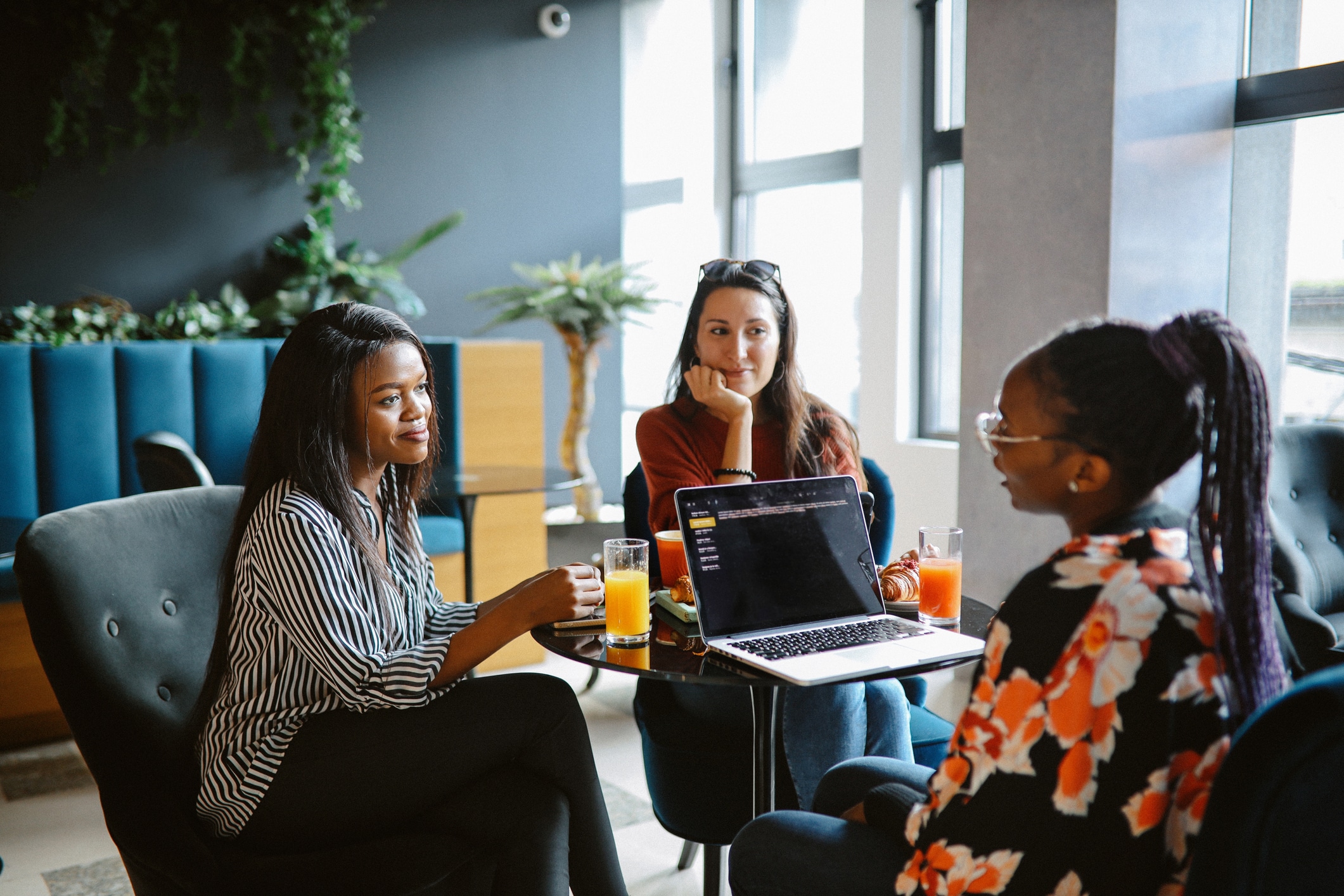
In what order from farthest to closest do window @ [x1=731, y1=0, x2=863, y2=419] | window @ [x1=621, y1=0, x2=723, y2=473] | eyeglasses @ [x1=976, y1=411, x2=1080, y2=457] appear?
1. window @ [x1=621, y1=0, x2=723, y2=473]
2. window @ [x1=731, y1=0, x2=863, y2=419]
3. eyeglasses @ [x1=976, y1=411, x2=1080, y2=457]

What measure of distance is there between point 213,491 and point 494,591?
2099 mm

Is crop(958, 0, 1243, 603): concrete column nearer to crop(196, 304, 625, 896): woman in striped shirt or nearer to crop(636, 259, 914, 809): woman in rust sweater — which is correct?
crop(636, 259, 914, 809): woman in rust sweater

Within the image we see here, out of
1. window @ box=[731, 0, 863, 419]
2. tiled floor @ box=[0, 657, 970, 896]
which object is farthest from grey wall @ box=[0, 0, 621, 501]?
tiled floor @ box=[0, 657, 970, 896]

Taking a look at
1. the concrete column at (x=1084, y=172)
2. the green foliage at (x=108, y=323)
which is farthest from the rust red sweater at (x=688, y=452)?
the green foliage at (x=108, y=323)

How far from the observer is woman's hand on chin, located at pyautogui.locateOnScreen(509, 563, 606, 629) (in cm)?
142

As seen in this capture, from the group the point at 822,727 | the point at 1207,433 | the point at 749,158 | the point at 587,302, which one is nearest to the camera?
the point at 1207,433

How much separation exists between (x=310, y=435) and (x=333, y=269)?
10.7 feet

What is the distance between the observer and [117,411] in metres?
3.36

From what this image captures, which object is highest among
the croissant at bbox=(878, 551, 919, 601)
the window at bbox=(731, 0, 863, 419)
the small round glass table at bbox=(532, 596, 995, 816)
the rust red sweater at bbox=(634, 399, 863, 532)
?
the window at bbox=(731, 0, 863, 419)

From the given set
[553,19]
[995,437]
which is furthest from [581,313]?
[995,437]

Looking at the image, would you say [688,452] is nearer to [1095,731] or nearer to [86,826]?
[1095,731]

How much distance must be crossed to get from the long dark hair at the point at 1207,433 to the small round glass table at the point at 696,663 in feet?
1.46

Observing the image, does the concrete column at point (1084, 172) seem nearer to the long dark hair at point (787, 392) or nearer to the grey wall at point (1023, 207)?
the grey wall at point (1023, 207)

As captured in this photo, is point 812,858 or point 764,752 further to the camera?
point 764,752
